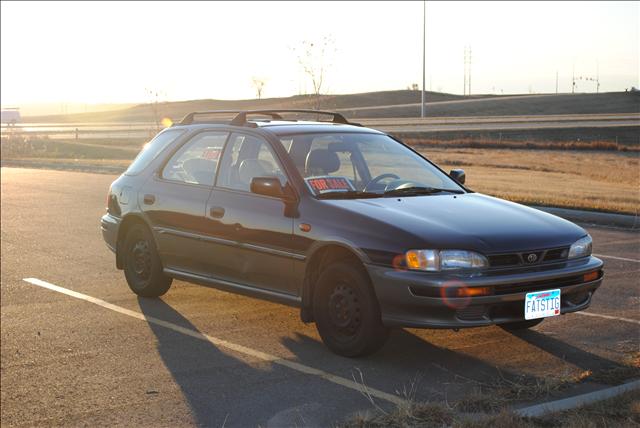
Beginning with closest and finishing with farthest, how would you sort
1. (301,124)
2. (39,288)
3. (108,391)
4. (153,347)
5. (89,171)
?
(108,391), (153,347), (301,124), (39,288), (89,171)

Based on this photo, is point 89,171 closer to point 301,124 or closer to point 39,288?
point 39,288

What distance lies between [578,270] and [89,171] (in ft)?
71.6

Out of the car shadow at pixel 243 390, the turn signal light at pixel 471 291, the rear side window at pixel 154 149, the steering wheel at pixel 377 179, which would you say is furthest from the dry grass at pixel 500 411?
the rear side window at pixel 154 149

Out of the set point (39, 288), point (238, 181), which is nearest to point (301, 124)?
point (238, 181)

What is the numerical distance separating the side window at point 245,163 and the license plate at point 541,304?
2.16 meters

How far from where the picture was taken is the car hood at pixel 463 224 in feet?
19.6

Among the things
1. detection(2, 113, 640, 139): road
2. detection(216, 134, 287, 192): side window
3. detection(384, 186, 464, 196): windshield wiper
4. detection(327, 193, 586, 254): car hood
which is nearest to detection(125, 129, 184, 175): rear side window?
detection(216, 134, 287, 192): side window

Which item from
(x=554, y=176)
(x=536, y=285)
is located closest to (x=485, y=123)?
(x=554, y=176)

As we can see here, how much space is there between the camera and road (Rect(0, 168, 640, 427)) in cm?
559

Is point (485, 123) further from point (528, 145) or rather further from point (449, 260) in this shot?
point (449, 260)

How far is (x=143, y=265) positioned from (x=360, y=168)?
2420mm

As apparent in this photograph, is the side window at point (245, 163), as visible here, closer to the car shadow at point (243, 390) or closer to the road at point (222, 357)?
the road at point (222, 357)

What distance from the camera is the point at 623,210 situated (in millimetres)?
14414

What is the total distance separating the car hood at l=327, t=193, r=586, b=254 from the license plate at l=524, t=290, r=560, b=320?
312mm
